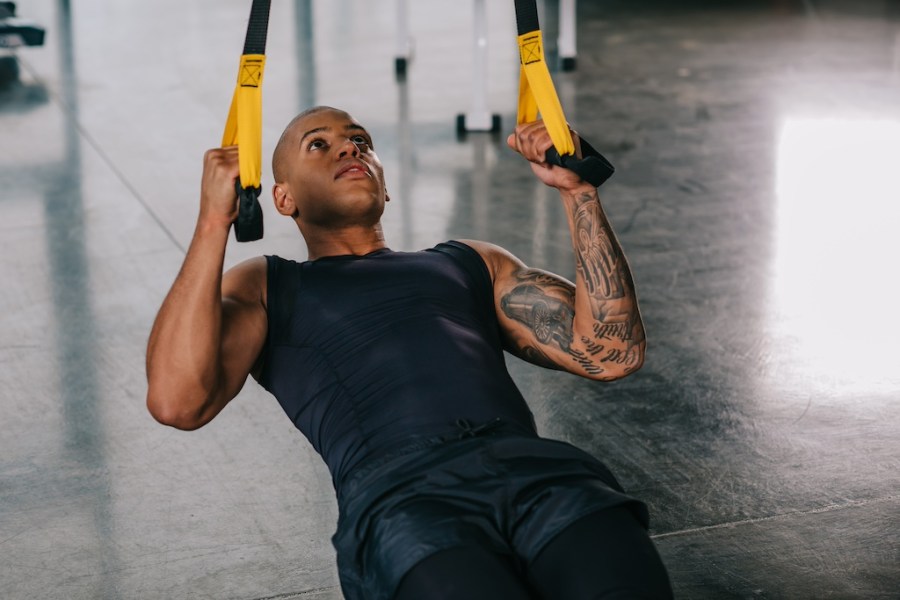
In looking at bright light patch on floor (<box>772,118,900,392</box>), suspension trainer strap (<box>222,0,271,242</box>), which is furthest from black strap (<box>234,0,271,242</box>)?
bright light patch on floor (<box>772,118,900,392</box>)

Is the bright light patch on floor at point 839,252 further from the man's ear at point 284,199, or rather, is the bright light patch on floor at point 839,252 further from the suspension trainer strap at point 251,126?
the suspension trainer strap at point 251,126

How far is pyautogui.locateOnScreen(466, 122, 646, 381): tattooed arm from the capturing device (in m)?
2.28

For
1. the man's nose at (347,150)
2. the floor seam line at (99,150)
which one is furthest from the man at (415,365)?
the floor seam line at (99,150)

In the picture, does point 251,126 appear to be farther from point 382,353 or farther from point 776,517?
point 776,517

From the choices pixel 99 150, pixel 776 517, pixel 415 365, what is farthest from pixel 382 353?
pixel 99 150

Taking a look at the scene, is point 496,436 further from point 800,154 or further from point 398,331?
point 800,154

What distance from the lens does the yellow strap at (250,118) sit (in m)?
2.04

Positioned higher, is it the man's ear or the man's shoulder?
the man's ear

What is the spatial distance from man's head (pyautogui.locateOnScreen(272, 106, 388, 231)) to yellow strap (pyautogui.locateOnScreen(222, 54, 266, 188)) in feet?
0.73

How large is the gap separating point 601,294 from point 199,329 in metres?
0.71

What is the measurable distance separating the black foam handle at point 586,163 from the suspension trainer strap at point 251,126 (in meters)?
0.50

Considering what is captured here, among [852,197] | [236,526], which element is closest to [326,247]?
[236,526]

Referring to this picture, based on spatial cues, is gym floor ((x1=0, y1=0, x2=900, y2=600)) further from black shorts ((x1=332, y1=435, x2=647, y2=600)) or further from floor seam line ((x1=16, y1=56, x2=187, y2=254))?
black shorts ((x1=332, y1=435, x2=647, y2=600))

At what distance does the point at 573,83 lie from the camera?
6.88 meters
